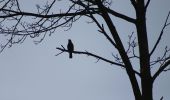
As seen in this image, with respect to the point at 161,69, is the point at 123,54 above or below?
above

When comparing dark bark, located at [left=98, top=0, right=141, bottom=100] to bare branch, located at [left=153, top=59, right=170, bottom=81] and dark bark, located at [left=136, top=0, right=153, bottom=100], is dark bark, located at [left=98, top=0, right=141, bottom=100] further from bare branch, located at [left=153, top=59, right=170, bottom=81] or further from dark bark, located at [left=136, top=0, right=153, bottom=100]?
bare branch, located at [left=153, top=59, right=170, bottom=81]

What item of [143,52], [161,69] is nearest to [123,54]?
[143,52]

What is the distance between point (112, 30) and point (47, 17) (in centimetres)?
114

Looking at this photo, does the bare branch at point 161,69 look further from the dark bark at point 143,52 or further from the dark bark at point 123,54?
the dark bark at point 123,54

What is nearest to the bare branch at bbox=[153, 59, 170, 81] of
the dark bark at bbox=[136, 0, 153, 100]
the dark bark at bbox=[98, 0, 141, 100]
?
the dark bark at bbox=[136, 0, 153, 100]

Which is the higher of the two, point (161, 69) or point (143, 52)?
point (143, 52)

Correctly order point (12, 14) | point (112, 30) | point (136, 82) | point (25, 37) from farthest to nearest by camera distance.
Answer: point (25, 37) < point (12, 14) < point (112, 30) < point (136, 82)

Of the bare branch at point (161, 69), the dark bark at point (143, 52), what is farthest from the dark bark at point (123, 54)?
the bare branch at point (161, 69)

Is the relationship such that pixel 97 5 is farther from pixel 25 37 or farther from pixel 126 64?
pixel 25 37

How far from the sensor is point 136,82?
455cm

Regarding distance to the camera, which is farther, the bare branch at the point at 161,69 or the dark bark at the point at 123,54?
the bare branch at the point at 161,69

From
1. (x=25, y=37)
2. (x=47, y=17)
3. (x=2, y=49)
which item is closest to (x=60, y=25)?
(x=47, y=17)

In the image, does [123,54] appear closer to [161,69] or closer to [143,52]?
[143,52]

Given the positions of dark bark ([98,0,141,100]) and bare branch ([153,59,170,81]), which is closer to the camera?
dark bark ([98,0,141,100])
